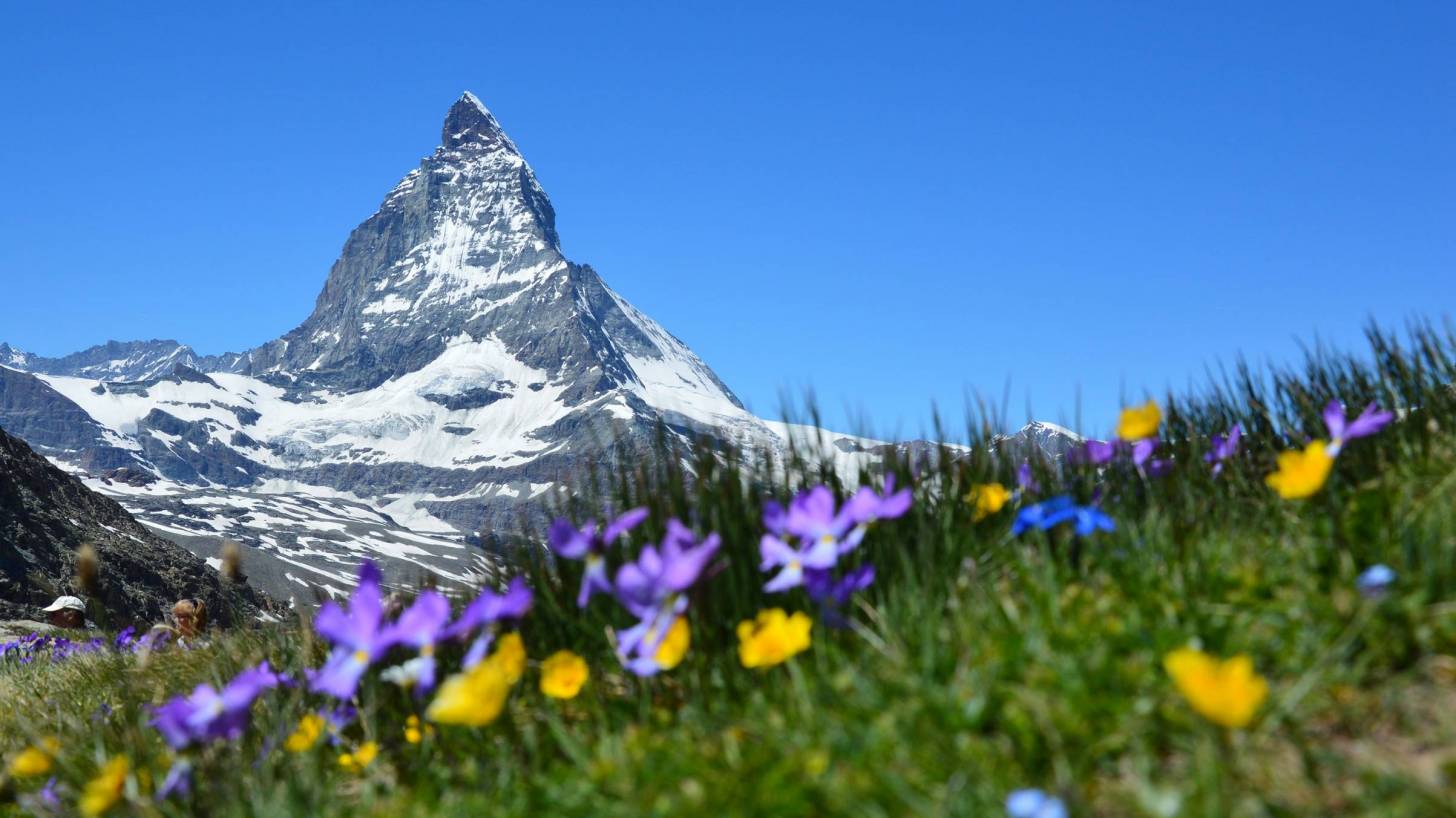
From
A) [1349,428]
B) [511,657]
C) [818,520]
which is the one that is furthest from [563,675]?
[1349,428]

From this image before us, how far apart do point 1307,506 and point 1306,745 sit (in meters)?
1.47

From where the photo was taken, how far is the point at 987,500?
3652mm

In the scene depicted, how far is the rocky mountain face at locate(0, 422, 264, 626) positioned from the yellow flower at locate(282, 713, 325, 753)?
10137 mm

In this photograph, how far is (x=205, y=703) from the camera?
3178 millimetres

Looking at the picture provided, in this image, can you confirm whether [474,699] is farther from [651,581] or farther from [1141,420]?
[1141,420]

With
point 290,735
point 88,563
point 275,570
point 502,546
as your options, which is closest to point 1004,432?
point 502,546

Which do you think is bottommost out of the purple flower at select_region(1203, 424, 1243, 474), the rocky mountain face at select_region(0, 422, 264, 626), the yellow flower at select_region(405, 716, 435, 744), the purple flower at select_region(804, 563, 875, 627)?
the yellow flower at select_region(405, 716, 435, 744)

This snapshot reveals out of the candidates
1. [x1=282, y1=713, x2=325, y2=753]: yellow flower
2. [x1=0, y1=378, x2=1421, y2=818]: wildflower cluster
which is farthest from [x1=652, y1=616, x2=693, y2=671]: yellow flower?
[x1=282, y1=713, x2=325, y2=753]: yellow flower

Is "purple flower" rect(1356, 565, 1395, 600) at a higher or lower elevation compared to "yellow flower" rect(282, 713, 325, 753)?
higher

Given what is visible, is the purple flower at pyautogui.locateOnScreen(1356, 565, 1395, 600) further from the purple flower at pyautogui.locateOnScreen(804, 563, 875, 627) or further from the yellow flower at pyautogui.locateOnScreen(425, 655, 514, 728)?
the yellow flower at pyautogui.locateOnScreen(425, 655, 514, 728)

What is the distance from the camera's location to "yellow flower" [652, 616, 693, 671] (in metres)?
2.61

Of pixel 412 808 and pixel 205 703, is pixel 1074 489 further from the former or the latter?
pixel 205 703

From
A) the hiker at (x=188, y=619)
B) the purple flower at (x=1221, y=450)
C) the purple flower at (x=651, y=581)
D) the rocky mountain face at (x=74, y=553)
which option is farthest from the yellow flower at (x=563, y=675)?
the rocky mountain face at (x=74, y=553)

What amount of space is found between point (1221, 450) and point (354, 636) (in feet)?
10.7
